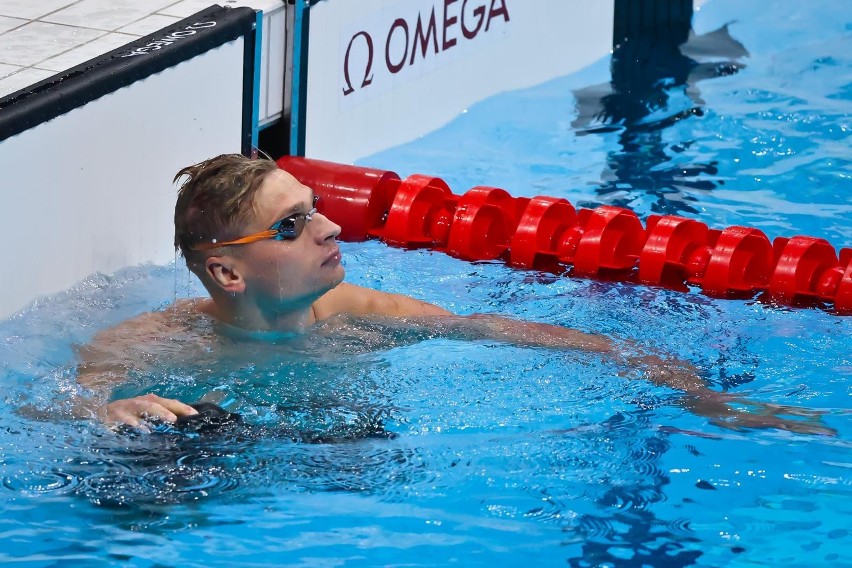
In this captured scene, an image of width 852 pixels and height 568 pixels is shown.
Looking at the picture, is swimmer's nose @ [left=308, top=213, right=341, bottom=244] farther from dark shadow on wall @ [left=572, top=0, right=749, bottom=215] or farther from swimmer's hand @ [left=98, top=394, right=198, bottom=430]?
dark shadow on wall @ [left=572, top=0, right=749, bottom=215]

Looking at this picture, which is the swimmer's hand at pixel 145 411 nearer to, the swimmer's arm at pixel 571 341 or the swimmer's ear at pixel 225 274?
the swimmer's ear at pixel 225 274

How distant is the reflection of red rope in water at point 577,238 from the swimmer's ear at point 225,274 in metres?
1.37

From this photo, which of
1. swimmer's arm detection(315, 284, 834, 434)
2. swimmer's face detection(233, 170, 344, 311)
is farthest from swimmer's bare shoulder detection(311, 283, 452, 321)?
swimmer's face detection(233, 170, 344, 311)

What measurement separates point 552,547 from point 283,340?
36.8 inches

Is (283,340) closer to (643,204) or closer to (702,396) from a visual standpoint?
(702,396)

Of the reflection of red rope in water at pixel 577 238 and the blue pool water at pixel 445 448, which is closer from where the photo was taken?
the blue pool water at pixel 445 448

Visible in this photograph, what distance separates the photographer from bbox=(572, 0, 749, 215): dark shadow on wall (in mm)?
5062

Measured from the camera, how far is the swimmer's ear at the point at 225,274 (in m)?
2.98

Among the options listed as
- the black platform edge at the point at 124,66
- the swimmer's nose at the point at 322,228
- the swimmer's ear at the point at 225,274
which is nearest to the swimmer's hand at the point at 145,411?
the swimmer's ear at the point at 225,274

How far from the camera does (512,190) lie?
202 inches

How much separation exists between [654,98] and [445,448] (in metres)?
3.64

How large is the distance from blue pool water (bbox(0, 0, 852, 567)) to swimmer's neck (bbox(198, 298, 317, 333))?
1.9 inches

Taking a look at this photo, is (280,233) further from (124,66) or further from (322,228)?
(124,66)

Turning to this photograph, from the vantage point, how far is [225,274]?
9.87ft
